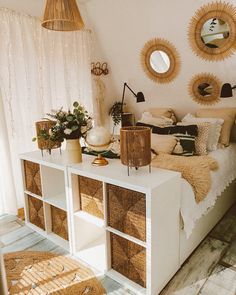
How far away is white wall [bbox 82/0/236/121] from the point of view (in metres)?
2.93

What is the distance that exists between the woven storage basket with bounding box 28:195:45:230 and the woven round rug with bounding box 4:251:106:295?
0.38 meters

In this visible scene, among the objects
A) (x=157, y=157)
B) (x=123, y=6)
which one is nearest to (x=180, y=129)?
(x=157, y=157)

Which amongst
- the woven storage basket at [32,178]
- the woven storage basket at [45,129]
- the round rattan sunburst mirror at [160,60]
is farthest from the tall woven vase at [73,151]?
the round rattan sunburst mirror at [160,60]

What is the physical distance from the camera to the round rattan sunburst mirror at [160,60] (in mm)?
3262

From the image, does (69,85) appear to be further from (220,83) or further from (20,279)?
(20,279)

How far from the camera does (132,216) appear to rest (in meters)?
1.69

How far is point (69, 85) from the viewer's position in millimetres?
3609

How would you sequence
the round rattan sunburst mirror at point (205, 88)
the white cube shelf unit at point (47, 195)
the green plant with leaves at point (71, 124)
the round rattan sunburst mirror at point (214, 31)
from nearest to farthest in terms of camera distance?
the green plant with leaves at point (71, 124) → the white cube shelf unit at point (47, 195) → the round rattan sunburst mirror at point (214, 31) → the round rattan sunburst mirror at point (205, 88)

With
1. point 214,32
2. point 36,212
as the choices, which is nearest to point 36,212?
point 36,212

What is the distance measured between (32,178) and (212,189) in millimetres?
1682

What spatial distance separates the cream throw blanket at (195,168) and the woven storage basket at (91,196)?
1.68ft

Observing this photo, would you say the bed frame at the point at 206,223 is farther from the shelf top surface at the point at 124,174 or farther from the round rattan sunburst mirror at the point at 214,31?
the round rattan sunburst mirror at the point at 214,31

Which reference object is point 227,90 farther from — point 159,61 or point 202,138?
point 159,61

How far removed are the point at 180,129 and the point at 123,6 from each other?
5.44 ft
